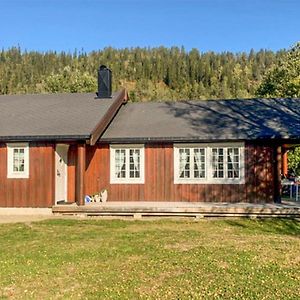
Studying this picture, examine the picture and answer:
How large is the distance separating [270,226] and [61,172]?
7526mm

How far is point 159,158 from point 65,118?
12.2 ft

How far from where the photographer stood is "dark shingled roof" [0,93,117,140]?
14995 millimetres

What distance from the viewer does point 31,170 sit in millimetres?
14945

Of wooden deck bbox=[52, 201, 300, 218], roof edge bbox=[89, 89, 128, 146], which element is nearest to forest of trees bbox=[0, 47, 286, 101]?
roof edge bbox=[89, 89, 128, 146]

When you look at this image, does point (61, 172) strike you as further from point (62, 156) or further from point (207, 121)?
point (207, 121)

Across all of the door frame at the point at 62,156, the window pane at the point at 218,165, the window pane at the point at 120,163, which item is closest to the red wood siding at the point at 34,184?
the door frame at the point at 62,156

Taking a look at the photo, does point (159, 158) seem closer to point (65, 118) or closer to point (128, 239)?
point (65, 118)

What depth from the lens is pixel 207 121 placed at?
16.8 meters

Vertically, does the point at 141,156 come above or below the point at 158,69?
below

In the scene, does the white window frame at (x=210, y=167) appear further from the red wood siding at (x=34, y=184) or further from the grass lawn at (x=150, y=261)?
the red wood siding at (x=34, y=184)

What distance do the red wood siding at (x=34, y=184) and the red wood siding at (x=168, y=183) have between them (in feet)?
5.92

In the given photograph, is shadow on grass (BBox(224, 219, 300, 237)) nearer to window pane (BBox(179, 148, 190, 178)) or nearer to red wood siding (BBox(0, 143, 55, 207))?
window pane (BBox(179, 148, 190, 178))

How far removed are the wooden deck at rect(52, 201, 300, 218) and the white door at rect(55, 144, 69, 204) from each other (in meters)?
1.14

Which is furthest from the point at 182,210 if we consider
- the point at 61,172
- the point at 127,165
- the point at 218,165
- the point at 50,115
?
the point at 50,115
